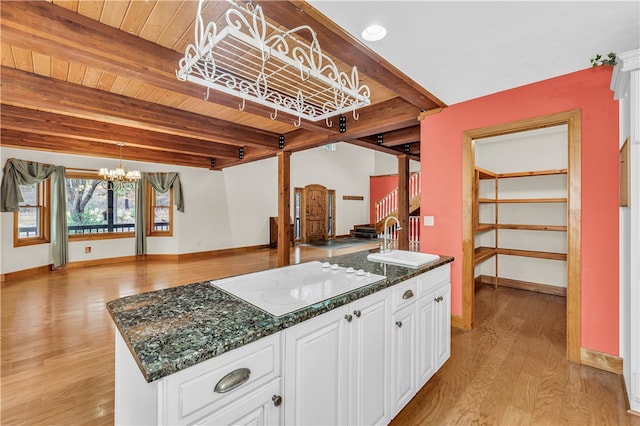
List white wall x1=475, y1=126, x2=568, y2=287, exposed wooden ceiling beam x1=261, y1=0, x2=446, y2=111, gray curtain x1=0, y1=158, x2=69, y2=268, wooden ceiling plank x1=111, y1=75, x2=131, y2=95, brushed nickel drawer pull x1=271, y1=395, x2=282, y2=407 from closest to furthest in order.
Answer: brushed nickel drawer pull x1=271, y1=395, x2=282, y2=407 → exposed wooden ceiling beam x1=261, y1=0, x2=446, y2=111 → wooden ceiling plank x1=111, y1=75, x2=131, y2=95 → white wall x1=475, y1=126, x2=568, y2=287 → gray curtain x1=0, y1=158, x2=69, y2=268

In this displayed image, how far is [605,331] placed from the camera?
2.31 metres

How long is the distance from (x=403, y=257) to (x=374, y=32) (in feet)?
5.97

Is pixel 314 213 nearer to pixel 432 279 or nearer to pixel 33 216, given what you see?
pixel 33 216

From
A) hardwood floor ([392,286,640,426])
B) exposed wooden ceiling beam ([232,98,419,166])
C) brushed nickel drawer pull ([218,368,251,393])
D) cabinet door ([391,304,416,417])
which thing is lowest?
hardwood floor ([392,286,640,426])

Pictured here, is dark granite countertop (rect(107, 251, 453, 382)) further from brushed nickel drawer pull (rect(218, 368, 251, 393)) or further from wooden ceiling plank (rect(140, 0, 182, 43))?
wooden ceiling plank (rect(140, 0, 182, 43))

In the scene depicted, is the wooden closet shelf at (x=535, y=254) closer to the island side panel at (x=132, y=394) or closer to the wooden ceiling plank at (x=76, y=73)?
the island side panel at (x=132, y=394)

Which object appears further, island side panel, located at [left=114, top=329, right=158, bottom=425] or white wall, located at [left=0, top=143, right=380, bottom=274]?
white wall, located at [left=0, top=143, right=380, bottom=274]

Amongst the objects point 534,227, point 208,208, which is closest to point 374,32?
point 534,227

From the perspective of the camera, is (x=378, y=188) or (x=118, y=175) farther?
(x=378, y=188)

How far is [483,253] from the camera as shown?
13.3 feet

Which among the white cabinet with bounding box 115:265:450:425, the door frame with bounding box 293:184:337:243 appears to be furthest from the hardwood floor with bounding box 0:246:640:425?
the door frame with bounding box 293:184:337:243

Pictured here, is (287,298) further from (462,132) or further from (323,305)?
(462,132)

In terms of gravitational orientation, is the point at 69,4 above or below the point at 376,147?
above

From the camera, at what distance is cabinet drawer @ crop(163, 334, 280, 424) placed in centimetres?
84
